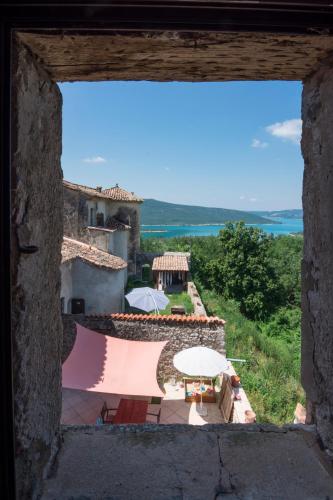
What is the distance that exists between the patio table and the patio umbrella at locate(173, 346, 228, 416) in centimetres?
128

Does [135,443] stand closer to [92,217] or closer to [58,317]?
[58,317]

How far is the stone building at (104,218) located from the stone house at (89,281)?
7.63 ft

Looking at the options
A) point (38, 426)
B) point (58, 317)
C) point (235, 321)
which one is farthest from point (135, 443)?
point (235, 321)

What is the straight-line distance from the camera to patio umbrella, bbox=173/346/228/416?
7.93 metres

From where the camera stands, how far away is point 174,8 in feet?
3.09

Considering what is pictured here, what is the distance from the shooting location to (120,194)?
23453 mm

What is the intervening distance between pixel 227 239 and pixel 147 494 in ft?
79.0

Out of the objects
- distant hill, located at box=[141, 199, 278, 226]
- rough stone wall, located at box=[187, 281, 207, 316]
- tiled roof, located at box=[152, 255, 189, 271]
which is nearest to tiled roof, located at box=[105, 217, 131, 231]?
tiled roof, located at box=[152, 255, 189, 271]

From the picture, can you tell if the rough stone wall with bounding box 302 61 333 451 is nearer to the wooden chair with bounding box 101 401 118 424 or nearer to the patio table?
the patio table

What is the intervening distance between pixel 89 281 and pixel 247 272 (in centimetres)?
1385

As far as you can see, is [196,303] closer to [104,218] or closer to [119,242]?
[119,242]

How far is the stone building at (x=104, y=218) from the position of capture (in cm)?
1572

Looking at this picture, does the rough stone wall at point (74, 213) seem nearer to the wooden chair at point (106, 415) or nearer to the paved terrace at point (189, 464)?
the wooden chair at point (106, 415)

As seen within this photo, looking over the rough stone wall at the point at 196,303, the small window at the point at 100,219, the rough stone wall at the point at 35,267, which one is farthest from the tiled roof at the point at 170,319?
the small window at the point at 100,219
